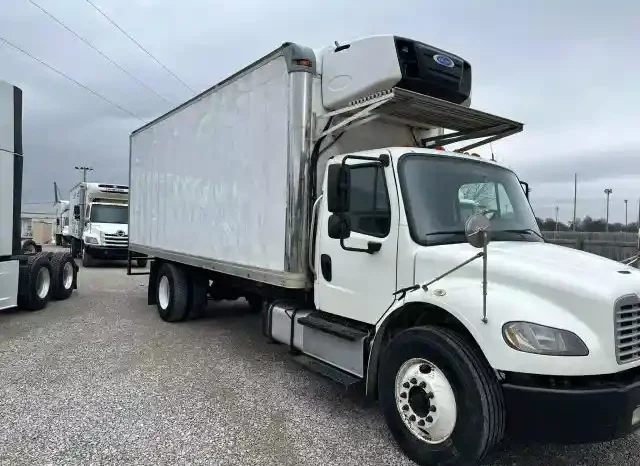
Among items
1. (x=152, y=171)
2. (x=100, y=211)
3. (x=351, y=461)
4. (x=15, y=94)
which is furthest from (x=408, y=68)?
(x=100, y=211)

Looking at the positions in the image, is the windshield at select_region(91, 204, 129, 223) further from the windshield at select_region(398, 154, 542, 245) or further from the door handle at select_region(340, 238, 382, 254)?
the windshield at select_region(398, 154, 542, 245)

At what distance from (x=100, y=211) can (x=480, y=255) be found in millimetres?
20155

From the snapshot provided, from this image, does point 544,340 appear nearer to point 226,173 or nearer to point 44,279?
point 226,173

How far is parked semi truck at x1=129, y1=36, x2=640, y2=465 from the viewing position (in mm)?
3049

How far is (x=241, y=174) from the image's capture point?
20.6 feet

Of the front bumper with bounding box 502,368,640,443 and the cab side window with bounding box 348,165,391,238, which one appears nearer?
the front bumper with bounding box 502,368,640,443

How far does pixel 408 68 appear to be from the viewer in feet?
15.3

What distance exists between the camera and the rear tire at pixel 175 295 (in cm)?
842

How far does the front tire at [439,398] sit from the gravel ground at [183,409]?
360mm

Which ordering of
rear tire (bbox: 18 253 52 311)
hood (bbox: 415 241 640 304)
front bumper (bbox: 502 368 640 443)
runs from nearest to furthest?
front bumper (bbox: 502 368 640 443)
hood (bbox: 415 241 640 304)
rear tire (bbox: 18 253 52 311)

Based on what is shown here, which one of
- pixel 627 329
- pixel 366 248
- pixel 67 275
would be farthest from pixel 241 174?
pixel 67 275

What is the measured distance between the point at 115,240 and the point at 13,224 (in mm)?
11242

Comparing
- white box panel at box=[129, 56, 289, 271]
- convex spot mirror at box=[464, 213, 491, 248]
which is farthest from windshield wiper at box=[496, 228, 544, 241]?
white box panel at box=[129, 56, 289, 271]

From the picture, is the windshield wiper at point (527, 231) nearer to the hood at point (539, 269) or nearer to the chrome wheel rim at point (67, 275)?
the hood at point (539, 269)
